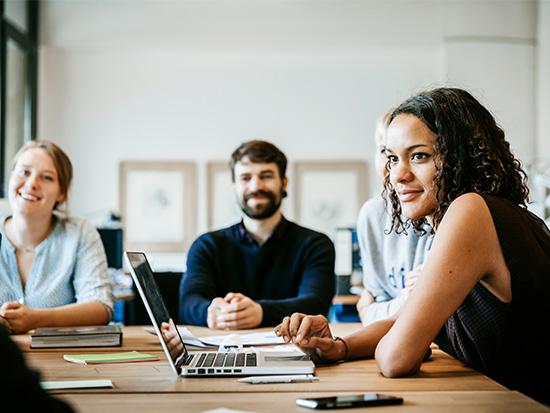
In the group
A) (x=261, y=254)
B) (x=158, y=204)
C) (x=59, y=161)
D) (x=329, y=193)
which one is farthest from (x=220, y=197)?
(x=59, y=161)

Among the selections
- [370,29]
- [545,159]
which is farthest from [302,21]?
[545,159]

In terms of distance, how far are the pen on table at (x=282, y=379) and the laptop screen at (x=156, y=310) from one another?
0.57ft

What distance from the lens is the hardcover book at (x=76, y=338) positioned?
2.16 meters

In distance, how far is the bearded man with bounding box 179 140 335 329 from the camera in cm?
318

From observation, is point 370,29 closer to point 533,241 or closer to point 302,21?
point 302,21

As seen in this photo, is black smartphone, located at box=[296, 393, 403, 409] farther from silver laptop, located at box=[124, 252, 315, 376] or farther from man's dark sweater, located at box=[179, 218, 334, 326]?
man's dark sweater, located at box=[179, 218, 334, 326]

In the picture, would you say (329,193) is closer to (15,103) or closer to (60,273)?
(15,103)

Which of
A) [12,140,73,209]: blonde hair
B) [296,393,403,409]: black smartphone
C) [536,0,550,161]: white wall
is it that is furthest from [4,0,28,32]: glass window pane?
[296,393,403,409]: black smartphone

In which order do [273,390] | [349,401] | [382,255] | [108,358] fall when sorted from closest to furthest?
[349,401] → [273,390] → [108,358] → [382,255]

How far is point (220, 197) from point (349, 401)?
5.86 metres

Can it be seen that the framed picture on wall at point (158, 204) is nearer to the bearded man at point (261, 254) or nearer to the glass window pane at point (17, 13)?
the glass window pane at point (17, 13)

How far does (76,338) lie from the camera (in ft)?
7.18

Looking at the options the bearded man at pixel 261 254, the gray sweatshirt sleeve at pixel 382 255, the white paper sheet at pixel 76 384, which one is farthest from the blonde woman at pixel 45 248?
the white paper sheet at pixel 76 384

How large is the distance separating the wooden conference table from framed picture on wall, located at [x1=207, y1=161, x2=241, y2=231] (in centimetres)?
524
